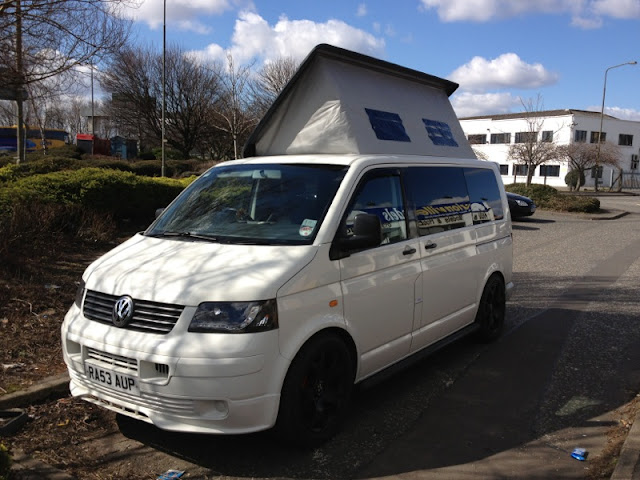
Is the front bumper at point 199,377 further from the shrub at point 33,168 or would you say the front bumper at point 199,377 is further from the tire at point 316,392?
the shrub at point 33,168

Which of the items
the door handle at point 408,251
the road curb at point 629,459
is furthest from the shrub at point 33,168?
the road curb at point 629,459

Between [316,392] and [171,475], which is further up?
[316,392]

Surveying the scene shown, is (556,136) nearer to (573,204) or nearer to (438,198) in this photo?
(573,204)

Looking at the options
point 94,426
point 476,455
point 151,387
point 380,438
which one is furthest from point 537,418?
point 94,426

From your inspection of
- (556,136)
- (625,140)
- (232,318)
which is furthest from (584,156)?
(232,318)

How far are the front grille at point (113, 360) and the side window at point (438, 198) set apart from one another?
2556mm

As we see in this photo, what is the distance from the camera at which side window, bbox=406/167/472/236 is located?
4.77 metres

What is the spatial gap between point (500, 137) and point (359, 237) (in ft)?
222

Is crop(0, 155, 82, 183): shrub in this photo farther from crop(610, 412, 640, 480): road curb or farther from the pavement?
crop(610, 412, 640, 480): road curb

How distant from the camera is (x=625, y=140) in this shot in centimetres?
6556

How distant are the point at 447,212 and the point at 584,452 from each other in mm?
2319

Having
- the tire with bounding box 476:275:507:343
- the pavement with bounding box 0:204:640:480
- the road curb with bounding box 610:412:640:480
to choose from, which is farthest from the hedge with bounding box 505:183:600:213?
the road curb with bounding box 610:412:640:480

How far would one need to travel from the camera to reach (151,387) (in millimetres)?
3234

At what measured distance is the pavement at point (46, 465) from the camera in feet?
10.6
